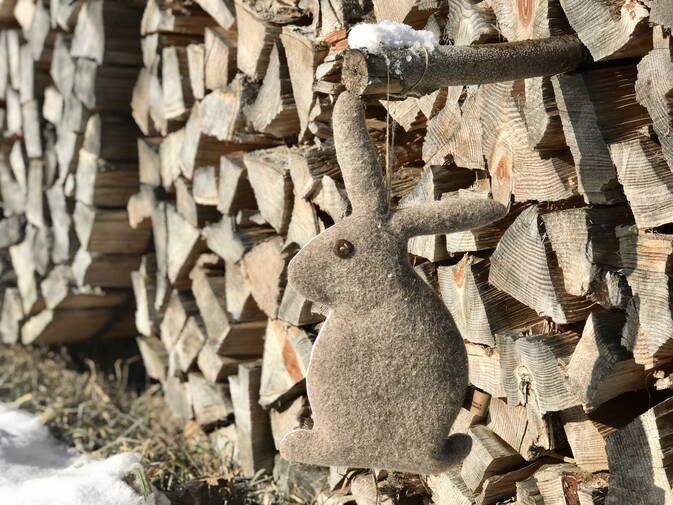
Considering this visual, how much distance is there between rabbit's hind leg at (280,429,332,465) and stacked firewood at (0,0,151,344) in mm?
1761

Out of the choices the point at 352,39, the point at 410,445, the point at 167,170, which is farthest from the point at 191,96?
the point at 410,445

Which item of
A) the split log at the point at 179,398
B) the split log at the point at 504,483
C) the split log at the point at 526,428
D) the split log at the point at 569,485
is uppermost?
the split log at the point at 526,428

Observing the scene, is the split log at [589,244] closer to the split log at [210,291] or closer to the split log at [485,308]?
the split log at [485,308]

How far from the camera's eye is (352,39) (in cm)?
119

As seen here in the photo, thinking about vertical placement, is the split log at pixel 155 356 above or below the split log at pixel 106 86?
below

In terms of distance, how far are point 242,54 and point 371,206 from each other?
955 mm

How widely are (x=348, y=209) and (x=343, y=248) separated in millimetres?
503

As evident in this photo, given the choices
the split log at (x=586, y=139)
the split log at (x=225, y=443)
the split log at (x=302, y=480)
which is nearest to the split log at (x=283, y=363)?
the split log at (x=302, y=480)

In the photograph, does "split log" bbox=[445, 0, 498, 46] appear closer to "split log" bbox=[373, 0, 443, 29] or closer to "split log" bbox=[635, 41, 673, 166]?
"split log" bbox=[373, 0, 443, 29]

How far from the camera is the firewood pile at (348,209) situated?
1.23 m

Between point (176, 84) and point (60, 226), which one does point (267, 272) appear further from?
point (60, 226)

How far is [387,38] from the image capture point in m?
1.20

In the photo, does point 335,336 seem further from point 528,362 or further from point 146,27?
point 146,27

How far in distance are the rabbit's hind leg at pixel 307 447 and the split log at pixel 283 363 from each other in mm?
619
